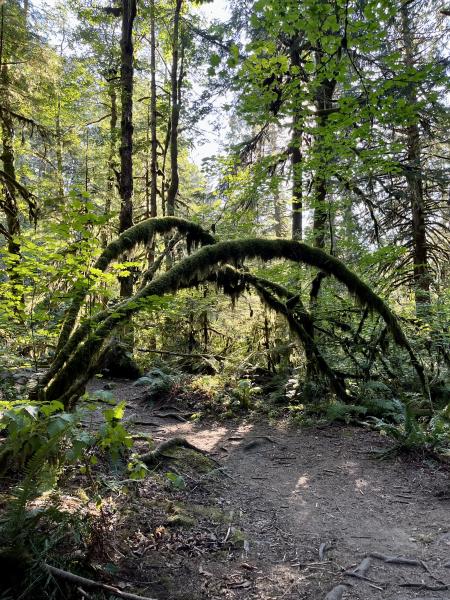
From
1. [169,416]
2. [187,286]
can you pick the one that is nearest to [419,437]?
[187,286]

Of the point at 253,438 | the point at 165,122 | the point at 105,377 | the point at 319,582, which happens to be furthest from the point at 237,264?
the point at 165,122

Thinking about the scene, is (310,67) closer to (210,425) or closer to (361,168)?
(361,168)

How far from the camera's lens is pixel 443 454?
6258 mm

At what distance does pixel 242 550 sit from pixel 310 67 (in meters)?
7.05

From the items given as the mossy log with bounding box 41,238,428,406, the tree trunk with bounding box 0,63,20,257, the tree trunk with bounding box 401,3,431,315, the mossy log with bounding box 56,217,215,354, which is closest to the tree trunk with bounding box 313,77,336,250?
the tree trunk with bounding box 401,3,431,315

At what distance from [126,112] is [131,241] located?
5.74 m

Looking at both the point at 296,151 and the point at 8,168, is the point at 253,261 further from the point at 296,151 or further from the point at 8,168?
the point at 8,168

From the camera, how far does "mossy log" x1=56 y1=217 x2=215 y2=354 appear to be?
511 centimetres

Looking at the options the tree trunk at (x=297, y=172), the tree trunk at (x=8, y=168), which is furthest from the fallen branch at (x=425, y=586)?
the tree trunk at (x=297, y=172)

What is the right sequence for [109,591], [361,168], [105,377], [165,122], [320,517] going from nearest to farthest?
1. [109,591]
2. [320,517]
3. [361,168]
4. [105,377]
5. [165,122]

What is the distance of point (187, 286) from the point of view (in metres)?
5.78

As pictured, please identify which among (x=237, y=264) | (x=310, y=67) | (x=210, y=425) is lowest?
(x=210, y=425)

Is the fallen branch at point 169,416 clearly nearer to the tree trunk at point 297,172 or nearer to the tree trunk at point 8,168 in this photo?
the tree trunk at point 8,168

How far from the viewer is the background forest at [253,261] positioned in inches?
186
